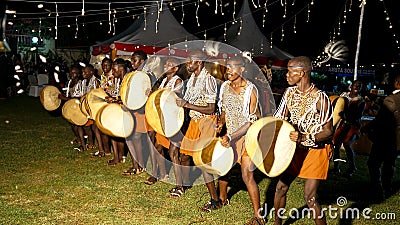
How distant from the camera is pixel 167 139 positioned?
6.29 meters

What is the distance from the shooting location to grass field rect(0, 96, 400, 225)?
5141mm

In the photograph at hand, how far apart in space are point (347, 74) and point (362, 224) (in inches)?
534

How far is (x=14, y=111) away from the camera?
1458 centimetres

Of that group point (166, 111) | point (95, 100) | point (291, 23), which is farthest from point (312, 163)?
point (291, 23)

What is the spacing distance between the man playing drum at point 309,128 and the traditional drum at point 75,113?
16.2ft

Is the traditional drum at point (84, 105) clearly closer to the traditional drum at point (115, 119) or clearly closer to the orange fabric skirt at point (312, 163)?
the traditional drum at point (115, 119)

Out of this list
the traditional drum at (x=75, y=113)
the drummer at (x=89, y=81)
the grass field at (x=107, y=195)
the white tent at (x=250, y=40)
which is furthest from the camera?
the white tent at (x=250, y=40)

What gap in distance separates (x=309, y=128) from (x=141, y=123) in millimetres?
3152

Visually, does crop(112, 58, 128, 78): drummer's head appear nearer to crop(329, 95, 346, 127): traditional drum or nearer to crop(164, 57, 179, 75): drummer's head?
crop(164, 57, 179, 75): drummer's head

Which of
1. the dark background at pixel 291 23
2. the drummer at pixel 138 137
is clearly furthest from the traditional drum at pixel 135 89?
the dark background at pixel 291 23

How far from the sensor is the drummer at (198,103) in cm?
552

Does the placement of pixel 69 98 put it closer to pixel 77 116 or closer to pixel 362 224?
pixel 77 116

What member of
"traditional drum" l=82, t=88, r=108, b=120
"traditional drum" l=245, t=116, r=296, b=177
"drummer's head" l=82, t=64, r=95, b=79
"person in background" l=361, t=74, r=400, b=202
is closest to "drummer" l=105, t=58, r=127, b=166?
"traditional drum" l=82, t=88, r=108, b=120

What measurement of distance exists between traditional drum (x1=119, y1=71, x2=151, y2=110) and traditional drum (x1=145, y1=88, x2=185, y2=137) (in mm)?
628
